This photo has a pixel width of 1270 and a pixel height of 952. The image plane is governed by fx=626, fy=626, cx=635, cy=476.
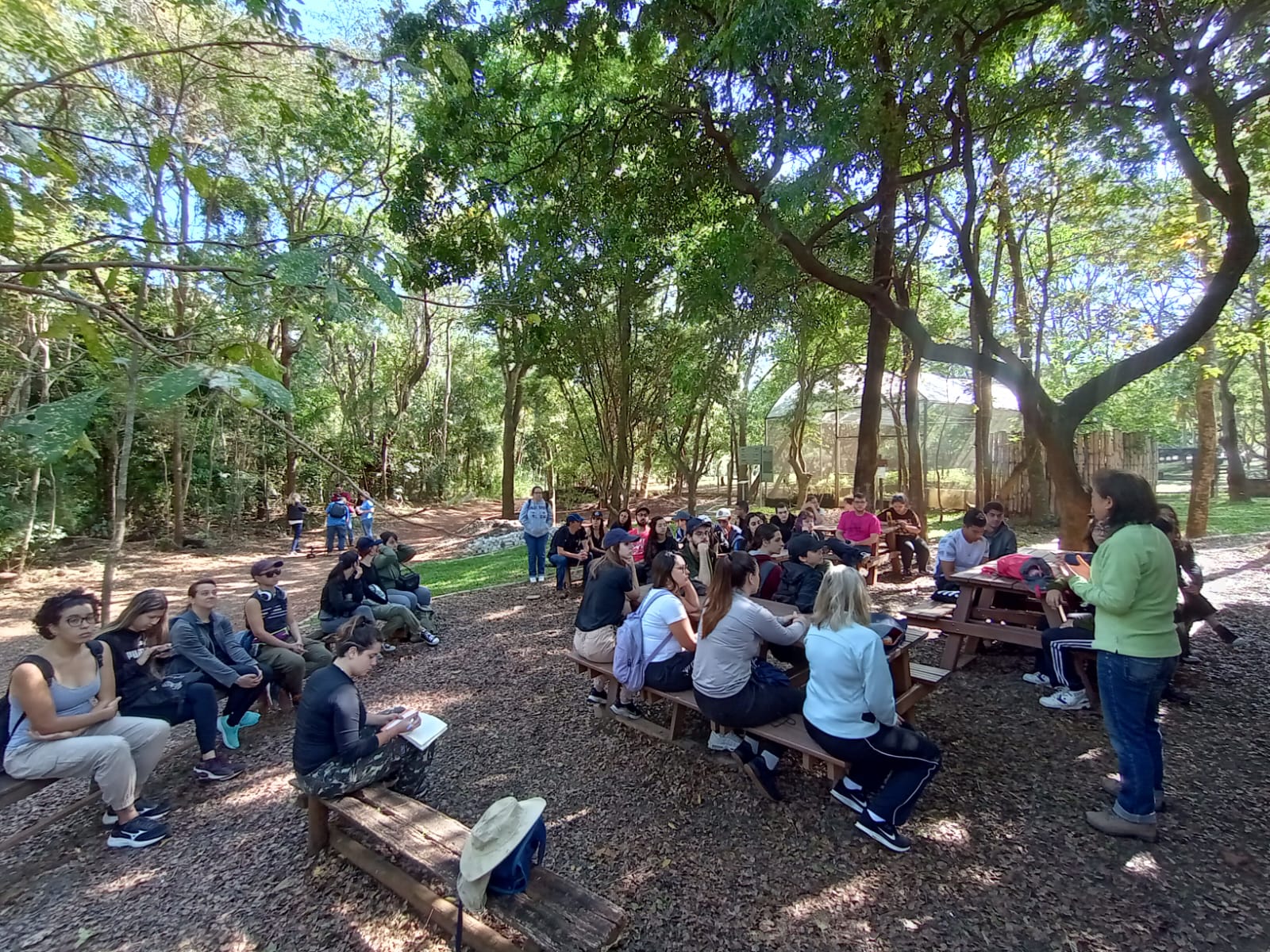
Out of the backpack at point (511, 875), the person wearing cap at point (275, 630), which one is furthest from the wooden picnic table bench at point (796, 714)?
the person wearing cap at point (275, 630)

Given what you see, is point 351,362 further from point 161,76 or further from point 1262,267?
point 1262,267

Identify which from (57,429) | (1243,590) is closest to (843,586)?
(57,429)

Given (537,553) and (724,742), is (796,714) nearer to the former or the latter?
(724,742)

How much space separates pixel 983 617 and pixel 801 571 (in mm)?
1540

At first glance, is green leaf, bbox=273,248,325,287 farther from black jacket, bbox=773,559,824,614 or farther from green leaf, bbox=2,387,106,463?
black jacket, bbox=773,559,824,614

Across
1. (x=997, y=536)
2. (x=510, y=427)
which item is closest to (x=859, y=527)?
(x=997, y=536)

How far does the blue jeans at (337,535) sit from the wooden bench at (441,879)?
1215 centimetres

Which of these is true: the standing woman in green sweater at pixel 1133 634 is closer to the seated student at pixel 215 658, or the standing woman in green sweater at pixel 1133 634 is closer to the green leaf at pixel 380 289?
the green leaf at pixel 380 289

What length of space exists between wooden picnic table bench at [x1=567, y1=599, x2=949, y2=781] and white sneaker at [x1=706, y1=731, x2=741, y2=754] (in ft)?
0.30

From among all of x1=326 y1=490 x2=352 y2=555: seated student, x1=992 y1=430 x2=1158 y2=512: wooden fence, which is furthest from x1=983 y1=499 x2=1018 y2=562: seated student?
x1=326 y1=490 x2=352 y2=555: seated student

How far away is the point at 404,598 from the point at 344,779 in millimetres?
3822

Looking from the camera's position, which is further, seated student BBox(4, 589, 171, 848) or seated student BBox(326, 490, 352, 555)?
seated student BBox(326, 490, 352, 555)

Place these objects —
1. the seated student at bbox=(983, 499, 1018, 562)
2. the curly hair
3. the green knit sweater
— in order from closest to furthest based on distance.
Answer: the green knit sweater
the curly hair
the seated student at bbox=(983, 499, 1018, 562)

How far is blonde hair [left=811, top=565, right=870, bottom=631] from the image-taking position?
10.3ft
